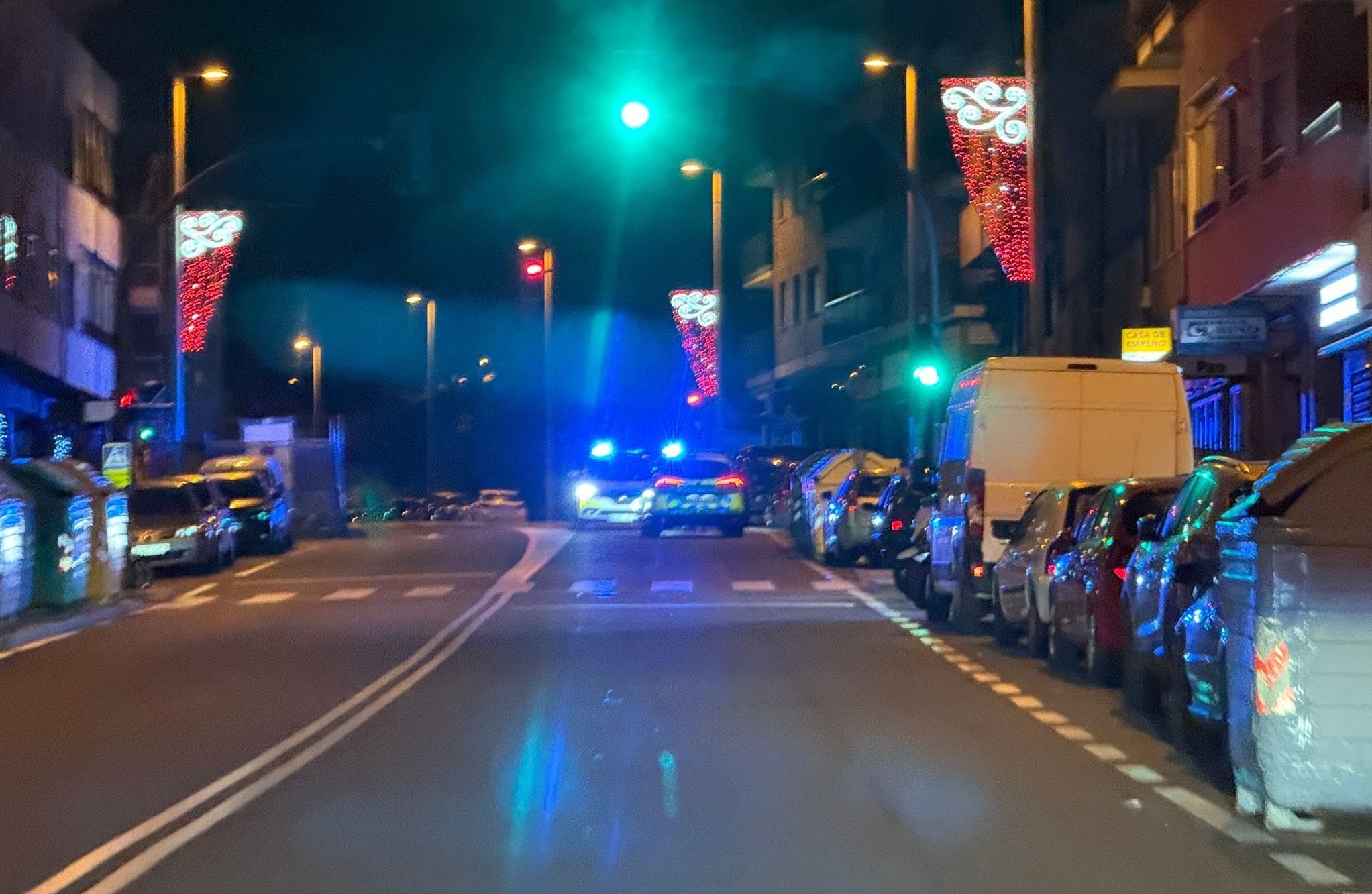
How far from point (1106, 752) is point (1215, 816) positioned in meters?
2.14

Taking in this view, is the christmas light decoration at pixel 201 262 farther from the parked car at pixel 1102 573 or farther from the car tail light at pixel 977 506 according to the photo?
the parked car at pixel 1102 573

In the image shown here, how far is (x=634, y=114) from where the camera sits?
2039 cm

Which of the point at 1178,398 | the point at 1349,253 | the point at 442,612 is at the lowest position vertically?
the point at 442,612

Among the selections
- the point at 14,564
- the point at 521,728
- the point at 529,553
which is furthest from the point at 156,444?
the point at 521,728

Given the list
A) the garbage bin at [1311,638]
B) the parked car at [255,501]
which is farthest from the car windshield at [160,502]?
the garbage bin at [1311,638]

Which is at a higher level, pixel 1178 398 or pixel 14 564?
pixel 1178 398

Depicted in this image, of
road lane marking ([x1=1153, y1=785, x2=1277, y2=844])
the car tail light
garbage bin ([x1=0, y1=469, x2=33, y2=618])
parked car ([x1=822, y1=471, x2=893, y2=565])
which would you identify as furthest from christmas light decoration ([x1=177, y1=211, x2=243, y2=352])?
road lane marking ([x1=1153, y1=785, x2=1277, y2=844])

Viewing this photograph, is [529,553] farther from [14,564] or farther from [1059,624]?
[1059,624]

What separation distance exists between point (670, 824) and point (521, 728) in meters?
3.39

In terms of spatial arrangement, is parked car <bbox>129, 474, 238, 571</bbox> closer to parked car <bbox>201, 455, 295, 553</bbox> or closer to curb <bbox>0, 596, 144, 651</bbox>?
parked car <bbox>201, 455, 295, 553</bbox>

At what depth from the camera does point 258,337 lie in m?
81.1

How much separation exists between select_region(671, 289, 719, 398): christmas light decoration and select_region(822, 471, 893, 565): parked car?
70.4ft

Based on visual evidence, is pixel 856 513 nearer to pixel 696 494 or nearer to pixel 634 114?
pixel 696 494

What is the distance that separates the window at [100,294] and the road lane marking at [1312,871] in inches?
1556
